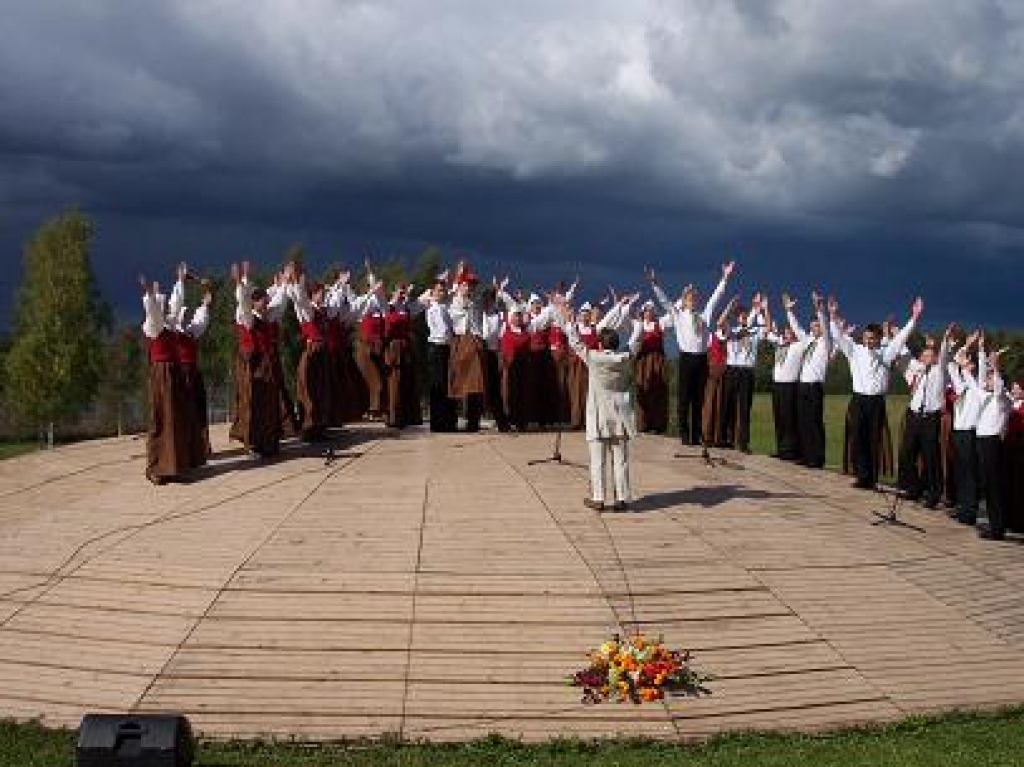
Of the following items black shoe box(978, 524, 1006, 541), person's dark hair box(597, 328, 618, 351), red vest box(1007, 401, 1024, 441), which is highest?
person's dark hair box(597, 328, 618, 351)

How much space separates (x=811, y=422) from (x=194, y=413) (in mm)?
9856

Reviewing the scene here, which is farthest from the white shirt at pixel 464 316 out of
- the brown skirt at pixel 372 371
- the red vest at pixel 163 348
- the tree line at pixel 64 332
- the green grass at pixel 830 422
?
the tree line at pixel 64 332

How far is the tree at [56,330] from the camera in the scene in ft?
164

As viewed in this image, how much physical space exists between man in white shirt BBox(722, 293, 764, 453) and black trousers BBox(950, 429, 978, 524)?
4.34m

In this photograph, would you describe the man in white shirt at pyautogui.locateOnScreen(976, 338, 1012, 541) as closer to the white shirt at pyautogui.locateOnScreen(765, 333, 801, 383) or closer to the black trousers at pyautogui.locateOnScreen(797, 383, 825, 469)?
the black trousers at pyautogui.locateOnScreen(797, 383, 825, 469)

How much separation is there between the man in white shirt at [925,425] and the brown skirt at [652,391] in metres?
4.46

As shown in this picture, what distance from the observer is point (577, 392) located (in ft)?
71.4

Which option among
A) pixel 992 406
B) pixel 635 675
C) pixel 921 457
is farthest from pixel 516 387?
pixel 635 675

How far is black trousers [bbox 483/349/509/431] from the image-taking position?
781 inches

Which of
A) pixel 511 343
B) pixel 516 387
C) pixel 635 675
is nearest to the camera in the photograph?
pixel 635 675

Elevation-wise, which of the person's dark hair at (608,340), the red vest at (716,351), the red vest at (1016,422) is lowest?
the red vest at (1016,422)

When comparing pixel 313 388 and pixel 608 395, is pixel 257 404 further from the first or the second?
pixel 608 395

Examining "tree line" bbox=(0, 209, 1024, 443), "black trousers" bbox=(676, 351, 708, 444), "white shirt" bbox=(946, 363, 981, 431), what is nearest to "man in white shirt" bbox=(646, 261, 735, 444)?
"black trousers" bbox=(676, 351, 708, 444)

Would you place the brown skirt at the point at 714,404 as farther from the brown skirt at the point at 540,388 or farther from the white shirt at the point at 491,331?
the white shirt at the point at 491,331
